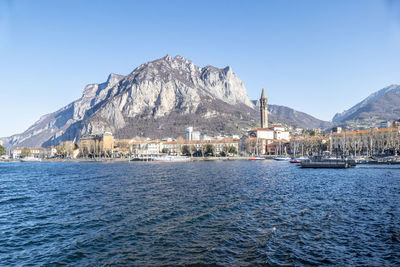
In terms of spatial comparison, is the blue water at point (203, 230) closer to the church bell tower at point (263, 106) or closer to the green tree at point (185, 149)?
the green tree at point (185, 149)

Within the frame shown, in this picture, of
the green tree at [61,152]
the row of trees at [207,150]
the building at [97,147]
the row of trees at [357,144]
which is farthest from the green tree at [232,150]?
the green tree at [61,152]

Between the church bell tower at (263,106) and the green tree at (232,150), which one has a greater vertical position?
the church bell tower at (263,106)

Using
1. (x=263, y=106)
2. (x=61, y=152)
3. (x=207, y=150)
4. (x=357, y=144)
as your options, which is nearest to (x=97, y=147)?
(x=61, y=152)

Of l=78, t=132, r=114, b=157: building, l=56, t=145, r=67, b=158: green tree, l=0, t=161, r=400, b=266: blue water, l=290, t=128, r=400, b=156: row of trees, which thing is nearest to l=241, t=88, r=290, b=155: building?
l=290, t=128, r=400, b=156: row of trees

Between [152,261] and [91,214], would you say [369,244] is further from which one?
[91,214]

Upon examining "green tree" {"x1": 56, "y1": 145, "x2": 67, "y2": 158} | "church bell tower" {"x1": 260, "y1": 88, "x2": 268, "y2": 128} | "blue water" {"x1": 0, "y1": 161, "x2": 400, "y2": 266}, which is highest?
"church bell tower" {"x1": 260, "y1": 88, "x2": 268, "y2": 128}

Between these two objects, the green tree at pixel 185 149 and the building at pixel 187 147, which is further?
the green tree at pixel 185 149

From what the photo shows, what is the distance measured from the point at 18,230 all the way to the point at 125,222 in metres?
6.23

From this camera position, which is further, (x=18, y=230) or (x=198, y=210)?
(x=198, y=210)

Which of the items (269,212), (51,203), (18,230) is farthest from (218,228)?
(51,203)

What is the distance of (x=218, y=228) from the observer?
15.6 m

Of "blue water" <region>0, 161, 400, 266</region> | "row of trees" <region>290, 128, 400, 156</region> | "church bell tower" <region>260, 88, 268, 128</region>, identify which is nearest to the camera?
"blue water" <region>0, 161, 400, 266</region>

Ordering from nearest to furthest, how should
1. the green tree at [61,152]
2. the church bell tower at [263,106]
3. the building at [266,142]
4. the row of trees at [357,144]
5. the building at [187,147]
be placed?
the row of trees at [357,144], the building at [187,147], the building at [266,142], the green tree at [61,152], the church bell tower at [263,106]

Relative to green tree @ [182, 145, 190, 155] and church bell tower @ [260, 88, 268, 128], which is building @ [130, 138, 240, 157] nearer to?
green tree @ [182, 145, 190, 155]
